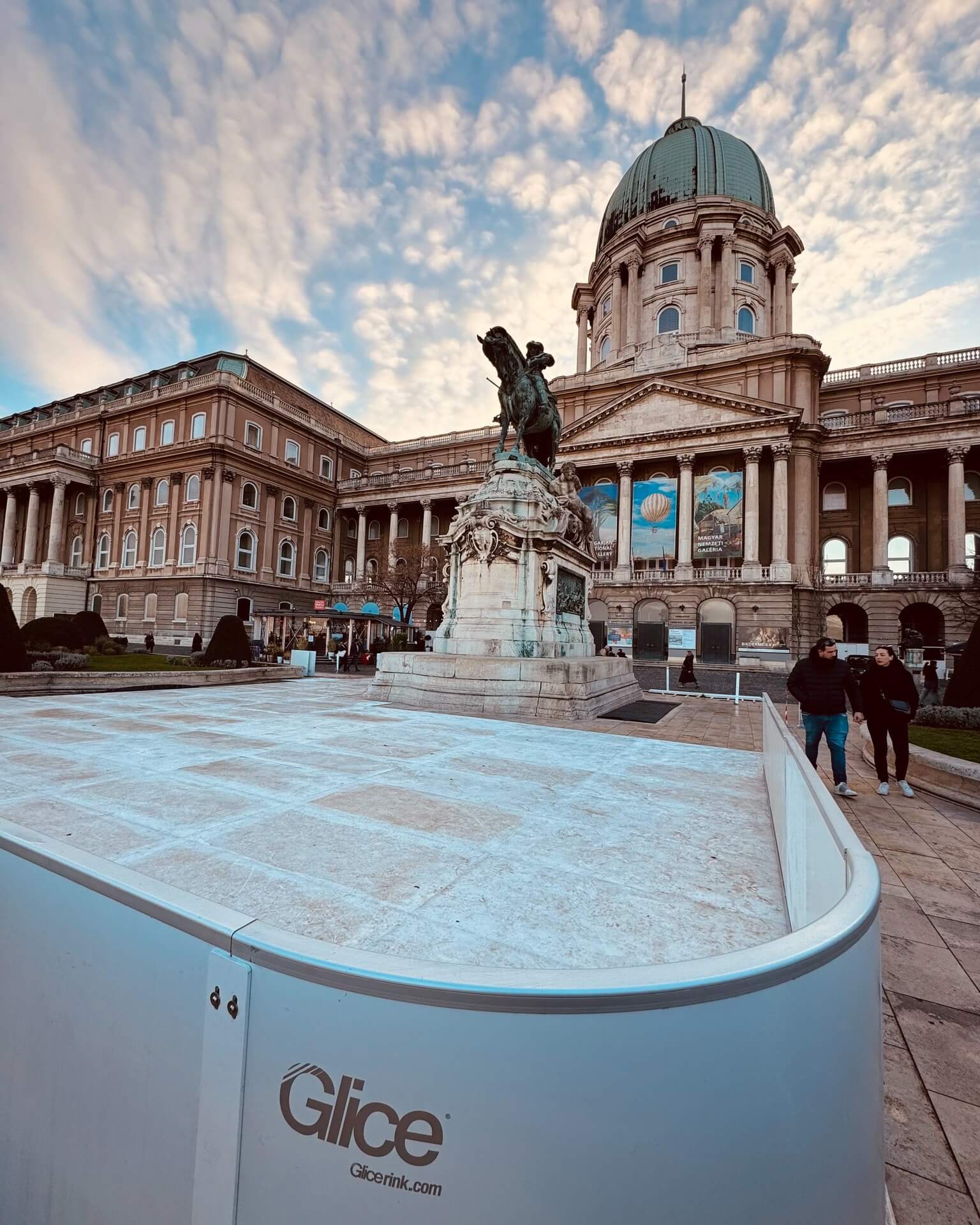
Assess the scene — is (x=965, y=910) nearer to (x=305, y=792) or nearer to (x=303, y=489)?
(x=305, y=792)

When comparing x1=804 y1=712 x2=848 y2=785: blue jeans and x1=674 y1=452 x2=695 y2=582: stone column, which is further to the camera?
x1=674 y1=452 x2=695 y2=582: stone column

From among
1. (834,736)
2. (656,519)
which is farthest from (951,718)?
(656,519)

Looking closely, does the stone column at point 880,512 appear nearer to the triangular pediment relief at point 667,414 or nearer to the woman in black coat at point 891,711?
the triangular pediment relief at point 667,414

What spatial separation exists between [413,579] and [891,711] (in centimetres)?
2958

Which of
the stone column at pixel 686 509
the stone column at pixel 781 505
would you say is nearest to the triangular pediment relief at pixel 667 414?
the stone column at pixel 781 505

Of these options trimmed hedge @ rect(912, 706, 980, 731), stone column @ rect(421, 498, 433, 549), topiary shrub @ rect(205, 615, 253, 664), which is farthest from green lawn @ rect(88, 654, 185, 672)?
stone column @ rect(421, 498, 433, 549)

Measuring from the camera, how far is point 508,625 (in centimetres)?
1084

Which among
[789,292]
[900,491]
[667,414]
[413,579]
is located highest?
[789,292]

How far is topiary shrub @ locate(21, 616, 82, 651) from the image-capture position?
54.7 ft

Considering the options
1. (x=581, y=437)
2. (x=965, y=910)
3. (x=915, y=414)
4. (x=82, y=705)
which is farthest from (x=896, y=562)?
(x=82, y=705)

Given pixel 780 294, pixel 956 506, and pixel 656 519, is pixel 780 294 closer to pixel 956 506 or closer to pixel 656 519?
pixel 956 506

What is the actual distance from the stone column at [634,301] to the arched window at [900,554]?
25758 millimetres

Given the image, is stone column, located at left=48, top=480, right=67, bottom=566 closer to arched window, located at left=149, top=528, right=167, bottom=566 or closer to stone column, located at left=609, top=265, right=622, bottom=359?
arched window, located at left=149, top=528, right=167, bottom=566

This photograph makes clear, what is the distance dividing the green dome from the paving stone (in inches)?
2412
